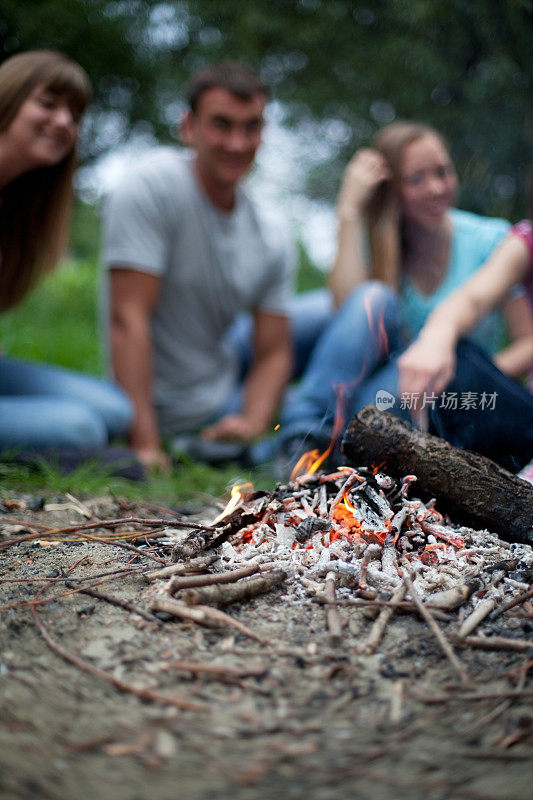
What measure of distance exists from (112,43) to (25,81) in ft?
13.0

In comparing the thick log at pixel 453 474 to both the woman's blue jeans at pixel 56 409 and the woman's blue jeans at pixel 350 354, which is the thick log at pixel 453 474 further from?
the woman's blue jeans at pixel 56 409

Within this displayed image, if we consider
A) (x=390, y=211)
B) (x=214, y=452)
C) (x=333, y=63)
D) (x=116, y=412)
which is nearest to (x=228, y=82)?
(x=390, y=211)

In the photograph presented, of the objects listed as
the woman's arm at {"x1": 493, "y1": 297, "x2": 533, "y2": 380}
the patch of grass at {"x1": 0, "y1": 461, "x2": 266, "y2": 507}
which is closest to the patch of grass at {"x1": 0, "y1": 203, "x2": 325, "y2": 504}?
the patch of grass at {"x1": 0, "y1": 461, "x2": 266, "y2": 507}

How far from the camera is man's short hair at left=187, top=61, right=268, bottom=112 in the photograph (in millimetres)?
3574

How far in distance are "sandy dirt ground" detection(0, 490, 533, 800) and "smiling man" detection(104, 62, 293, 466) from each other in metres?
1.91

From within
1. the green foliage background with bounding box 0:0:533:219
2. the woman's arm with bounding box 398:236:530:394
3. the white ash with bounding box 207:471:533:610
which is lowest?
the white ash with bounding box 207:471:533:610

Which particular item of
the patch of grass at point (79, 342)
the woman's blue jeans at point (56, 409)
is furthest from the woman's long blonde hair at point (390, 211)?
the woman's blue jeans at point (56, 409)

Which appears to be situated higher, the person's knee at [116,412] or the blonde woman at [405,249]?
the blonde woman at [405,249]

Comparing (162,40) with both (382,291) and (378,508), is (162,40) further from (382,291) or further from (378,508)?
(378,508)

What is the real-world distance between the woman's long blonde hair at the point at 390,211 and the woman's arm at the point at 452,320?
2.35 ft

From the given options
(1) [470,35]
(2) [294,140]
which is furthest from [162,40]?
(1) [470,35]

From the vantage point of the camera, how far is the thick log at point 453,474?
6.02 feet

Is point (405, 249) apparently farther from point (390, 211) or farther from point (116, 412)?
point (116, 412)

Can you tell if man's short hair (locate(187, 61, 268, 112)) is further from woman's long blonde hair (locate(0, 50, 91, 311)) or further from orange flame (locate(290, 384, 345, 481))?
orange flame (locate(290, 384, 345, 481))
